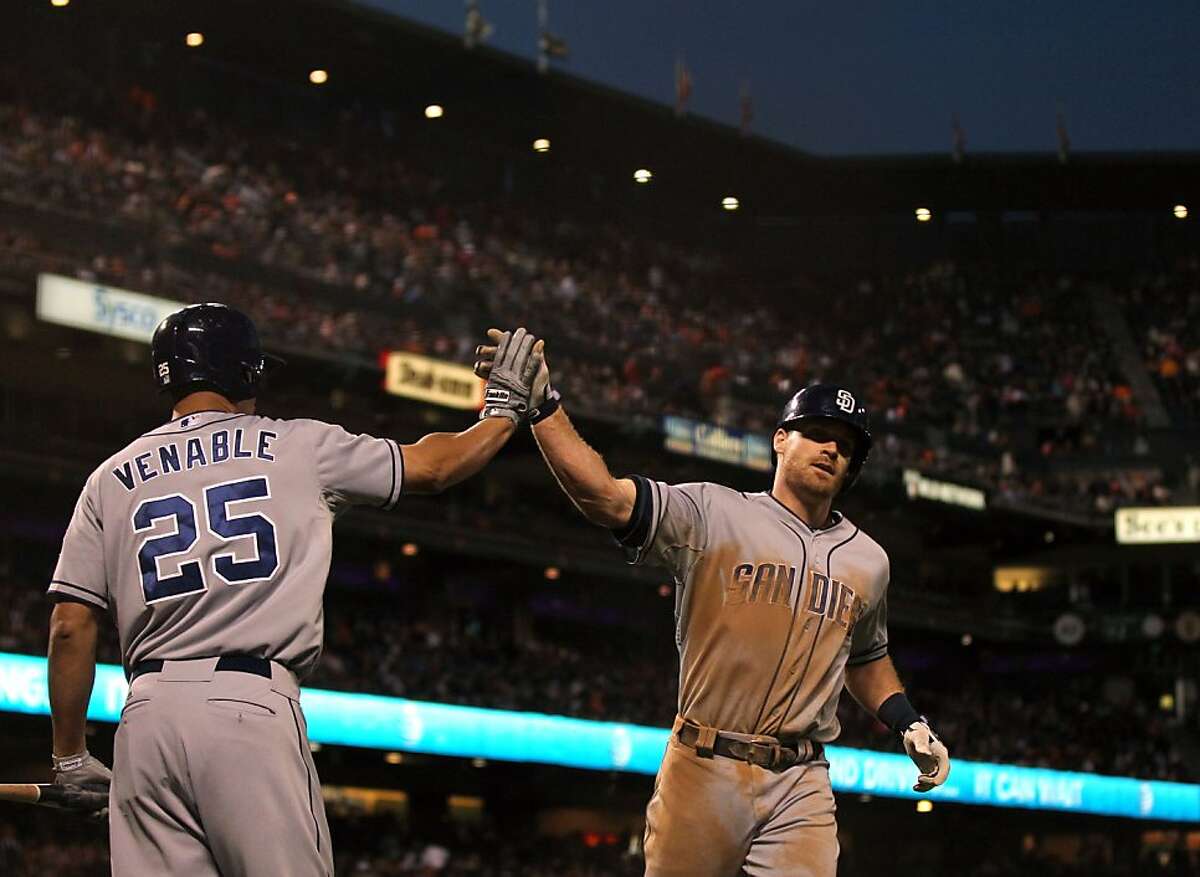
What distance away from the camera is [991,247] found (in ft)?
155

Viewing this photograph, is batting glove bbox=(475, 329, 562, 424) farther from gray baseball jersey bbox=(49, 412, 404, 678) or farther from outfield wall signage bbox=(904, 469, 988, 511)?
outfield wall signage bbox=(904, 469, 988, 511)

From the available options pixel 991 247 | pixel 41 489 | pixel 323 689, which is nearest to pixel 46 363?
pixel 41 489

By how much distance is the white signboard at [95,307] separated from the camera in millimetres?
24578

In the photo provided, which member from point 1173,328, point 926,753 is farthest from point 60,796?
point 1173,328

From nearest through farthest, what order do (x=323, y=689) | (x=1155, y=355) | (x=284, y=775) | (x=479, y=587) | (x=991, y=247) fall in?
(x=284, y=775) < (x=323, y=689) < (x=479, y=587) < (x=1155, y=355) < (x=991, y=247)

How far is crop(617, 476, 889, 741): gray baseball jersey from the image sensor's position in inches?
228

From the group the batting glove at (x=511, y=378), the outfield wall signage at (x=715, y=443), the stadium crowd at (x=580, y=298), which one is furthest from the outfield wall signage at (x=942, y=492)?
the batting glove at (x=511, y=378)

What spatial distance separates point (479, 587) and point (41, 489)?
348 inches

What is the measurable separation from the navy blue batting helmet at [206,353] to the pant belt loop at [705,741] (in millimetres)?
1822

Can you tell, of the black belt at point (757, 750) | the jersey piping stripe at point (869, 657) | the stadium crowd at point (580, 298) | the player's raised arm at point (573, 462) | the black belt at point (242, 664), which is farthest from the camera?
the stadium crowd at point (580, 298)

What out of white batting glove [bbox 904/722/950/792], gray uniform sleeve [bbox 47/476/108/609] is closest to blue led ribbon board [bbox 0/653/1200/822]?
white batting glove [bbox 904/722/950/792]

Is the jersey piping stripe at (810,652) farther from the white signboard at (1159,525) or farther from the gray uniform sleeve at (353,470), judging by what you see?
the white signboard at (1159,525)

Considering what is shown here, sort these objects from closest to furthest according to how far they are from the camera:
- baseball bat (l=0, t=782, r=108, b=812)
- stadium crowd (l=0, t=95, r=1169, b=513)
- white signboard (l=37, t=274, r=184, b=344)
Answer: baseball bat (l=0, t=782, r=108, b=812) → white signboard (l=37, t=274, r=184, b=344) → stadium crowd (l=0, t=95, r=1169, b=513)

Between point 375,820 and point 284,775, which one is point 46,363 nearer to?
point 375,820
